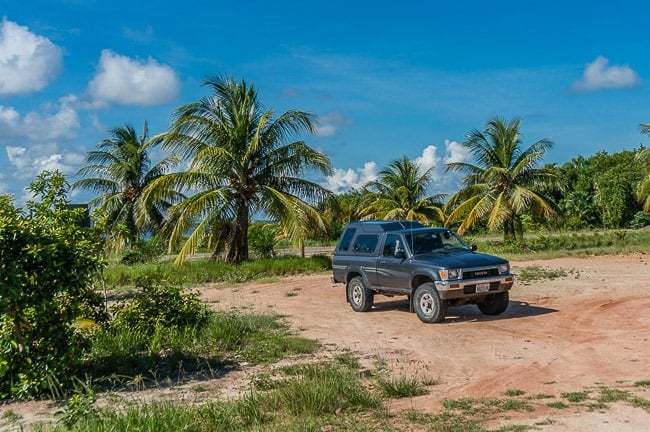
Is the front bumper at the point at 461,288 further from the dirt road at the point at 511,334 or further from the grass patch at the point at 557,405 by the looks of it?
the grass patch at the point at 557,405

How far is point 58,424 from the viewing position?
677cm

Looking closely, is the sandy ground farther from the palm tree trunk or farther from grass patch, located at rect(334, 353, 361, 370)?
the palm tree trunk

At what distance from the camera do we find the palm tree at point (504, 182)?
3138 centimetres

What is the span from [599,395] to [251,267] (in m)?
18.3

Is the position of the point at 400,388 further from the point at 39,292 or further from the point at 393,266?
the point at 393,266

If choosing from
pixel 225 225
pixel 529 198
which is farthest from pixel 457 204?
pixel 225 225

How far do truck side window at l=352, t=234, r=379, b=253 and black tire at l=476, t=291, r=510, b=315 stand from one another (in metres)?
2.62

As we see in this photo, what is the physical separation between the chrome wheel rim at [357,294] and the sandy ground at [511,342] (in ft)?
1.15

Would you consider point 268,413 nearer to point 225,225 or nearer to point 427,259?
point 427,259

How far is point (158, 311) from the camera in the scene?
11.9 metres

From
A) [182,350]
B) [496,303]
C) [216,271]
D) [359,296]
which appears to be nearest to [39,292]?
[182,350]

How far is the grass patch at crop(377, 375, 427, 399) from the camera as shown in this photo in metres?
7.89

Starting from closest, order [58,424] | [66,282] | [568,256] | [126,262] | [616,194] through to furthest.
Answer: [58,424] < [66,282] < [568,256] < [126,262] < [616,194]

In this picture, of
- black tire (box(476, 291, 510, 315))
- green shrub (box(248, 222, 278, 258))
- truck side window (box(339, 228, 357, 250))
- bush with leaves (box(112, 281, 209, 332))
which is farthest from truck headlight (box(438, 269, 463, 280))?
green shrub (box(248, 222, 278, 258))
